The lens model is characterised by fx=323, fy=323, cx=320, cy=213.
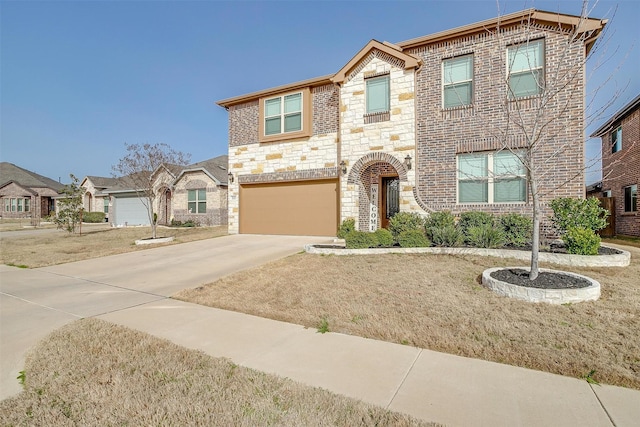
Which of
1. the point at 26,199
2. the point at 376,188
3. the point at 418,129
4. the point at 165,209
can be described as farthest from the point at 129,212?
the point at 418,129

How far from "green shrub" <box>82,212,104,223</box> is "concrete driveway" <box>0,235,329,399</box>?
83.6ft

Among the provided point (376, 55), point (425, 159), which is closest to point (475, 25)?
point (376, 55)

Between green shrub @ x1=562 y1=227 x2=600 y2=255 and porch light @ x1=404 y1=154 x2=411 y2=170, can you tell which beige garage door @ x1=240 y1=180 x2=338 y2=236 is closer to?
porch light @ x1=404 y1=154 x2=411 y2=170

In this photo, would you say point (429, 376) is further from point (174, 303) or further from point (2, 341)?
point (2, 341)

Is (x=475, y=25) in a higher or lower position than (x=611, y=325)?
higher

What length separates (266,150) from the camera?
1486 centimetres

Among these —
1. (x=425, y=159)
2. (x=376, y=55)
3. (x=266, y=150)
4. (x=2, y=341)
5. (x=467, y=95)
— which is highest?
(x=376, y=55)

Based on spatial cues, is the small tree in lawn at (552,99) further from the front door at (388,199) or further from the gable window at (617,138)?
the gable window at (617,138)

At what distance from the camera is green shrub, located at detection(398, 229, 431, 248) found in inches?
352

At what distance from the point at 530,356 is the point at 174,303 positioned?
17.3 ft

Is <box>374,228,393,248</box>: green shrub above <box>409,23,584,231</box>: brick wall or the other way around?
the other way around

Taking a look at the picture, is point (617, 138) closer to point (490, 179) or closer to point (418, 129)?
point (490, 179)

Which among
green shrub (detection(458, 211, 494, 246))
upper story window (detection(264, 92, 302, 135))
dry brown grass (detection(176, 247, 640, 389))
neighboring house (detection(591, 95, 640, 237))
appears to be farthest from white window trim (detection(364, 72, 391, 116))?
neighboring house (detection(591, 95, 640, 237))

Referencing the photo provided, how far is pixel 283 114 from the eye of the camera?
14.4m
